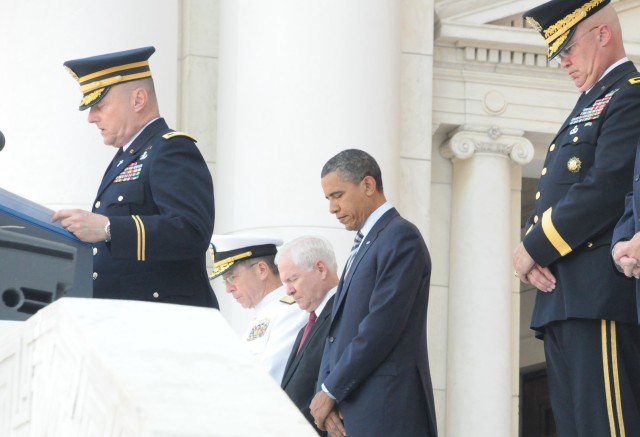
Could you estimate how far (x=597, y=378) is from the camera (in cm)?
569

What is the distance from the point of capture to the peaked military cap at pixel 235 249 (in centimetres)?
809

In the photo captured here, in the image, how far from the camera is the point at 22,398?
395 centimetres

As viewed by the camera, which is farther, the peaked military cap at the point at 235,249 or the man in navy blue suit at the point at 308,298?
the peaked military cap at the point at 235,249

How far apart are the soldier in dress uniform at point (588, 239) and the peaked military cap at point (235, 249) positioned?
2256 millimetres

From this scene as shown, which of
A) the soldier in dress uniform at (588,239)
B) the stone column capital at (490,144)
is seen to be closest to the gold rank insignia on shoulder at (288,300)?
the soldier in dress uniform at (588,239)

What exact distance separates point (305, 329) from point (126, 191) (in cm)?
140

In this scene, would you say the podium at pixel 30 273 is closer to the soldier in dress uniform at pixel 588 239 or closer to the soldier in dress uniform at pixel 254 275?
the soldier in dress uniform at pixel 588 239

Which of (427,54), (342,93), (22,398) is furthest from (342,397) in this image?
(427,54)

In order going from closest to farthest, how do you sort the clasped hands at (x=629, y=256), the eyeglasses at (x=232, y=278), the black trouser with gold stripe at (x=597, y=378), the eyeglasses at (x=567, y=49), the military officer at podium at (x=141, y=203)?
the clasped hands at (x=629, y=256) → the black trouser with gold stripe at (x=597, y=378) → the military officer at podium at (x=141, y=203) → the eyeglasses at (x=567, y=49) → the eyeglasses at (x=232, y=278)

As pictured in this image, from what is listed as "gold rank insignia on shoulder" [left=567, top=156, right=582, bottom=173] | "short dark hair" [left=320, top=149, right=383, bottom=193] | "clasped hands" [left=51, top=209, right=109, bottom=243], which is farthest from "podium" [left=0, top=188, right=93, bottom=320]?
"short dark hair" [left=320, top=149, right=383, bottom=193]

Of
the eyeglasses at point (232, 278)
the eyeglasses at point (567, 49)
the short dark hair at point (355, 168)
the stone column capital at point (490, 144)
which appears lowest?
the eyeglasses at point (232, 278)

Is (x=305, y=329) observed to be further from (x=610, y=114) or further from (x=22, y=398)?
(x=22, y=398)

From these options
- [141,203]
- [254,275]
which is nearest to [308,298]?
[254,275]

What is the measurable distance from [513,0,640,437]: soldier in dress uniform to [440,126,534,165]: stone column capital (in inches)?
154
